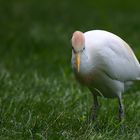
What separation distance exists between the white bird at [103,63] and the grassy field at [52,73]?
0.33 m

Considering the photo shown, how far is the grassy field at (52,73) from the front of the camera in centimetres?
700

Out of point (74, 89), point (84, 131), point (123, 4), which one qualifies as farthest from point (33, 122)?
point (123, 4)

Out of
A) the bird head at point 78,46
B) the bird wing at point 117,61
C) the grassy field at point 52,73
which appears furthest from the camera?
the bird wing at point 117,61

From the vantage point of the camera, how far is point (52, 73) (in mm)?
10508

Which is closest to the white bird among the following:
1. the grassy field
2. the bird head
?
the bird head

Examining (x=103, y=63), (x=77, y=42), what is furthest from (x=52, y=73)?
(x=77, y=42)

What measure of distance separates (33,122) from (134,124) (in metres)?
1.10

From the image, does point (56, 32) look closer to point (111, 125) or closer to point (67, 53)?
point (67, 53)

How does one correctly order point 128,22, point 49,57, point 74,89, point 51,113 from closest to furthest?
point 51,113
point 74,89
point 49,57
point 128,22

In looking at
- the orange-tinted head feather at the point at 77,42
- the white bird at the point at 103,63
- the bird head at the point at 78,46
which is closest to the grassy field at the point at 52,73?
Result: the white bird at the point at 103,63

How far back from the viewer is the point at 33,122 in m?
7.05

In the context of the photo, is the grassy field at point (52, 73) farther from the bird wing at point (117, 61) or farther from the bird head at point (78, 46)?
the bird head at point (78, 46)

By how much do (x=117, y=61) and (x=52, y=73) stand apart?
10.8 feet

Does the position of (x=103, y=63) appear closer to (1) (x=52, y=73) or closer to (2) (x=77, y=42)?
(2) (x=77, y=42)
